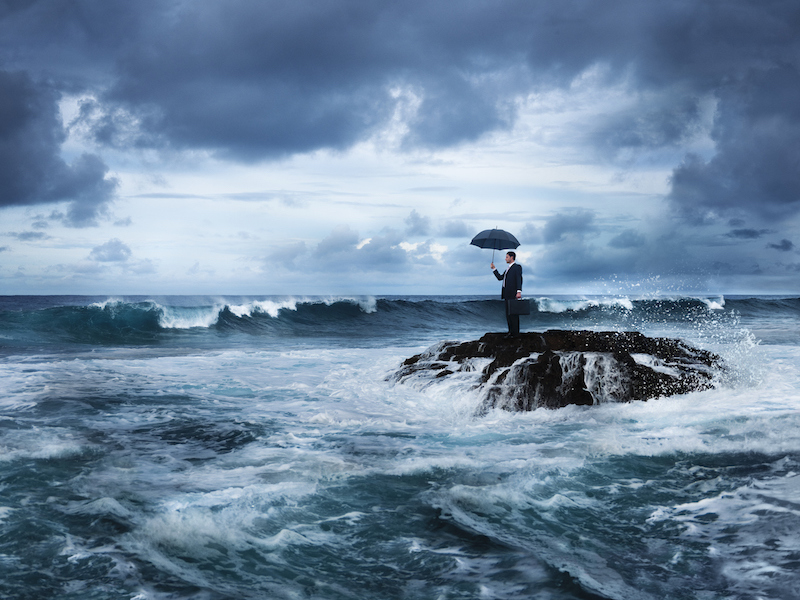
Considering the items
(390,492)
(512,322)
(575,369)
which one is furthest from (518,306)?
(390,492)

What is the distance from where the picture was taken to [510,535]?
427 cm

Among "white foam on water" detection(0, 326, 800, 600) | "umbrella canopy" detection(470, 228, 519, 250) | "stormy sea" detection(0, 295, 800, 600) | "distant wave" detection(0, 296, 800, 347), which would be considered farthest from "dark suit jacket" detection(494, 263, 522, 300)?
"distant wave" detection(0, 296, 800, 347)

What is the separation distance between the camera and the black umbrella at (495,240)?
1120 centimetres

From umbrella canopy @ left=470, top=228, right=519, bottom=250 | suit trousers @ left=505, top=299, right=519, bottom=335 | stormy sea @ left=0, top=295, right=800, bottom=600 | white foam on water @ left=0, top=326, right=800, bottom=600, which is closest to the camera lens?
stormy sea @ left=0, top=295, right=800, bottom=600

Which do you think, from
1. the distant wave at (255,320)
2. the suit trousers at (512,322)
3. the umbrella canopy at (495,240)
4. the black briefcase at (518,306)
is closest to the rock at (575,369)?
the suit trousers at (512,322)

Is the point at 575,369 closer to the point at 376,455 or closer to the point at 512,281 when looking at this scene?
the point at 512,281

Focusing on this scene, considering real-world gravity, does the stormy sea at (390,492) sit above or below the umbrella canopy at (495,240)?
below

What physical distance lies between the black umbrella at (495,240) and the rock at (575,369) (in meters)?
1.84

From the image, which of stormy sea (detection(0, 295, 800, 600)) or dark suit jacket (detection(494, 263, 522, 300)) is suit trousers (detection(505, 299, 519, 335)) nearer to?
dark suit jacket (detection(494, 263, 522, 300))

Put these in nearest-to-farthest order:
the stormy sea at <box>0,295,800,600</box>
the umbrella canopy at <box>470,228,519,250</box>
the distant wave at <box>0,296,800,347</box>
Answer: the stormy sea at <box>0,295,800,600</box> < the umbrella canopy at <box>470,228,519,250</box> < the distant wave at <box>0,296,800,347</box>

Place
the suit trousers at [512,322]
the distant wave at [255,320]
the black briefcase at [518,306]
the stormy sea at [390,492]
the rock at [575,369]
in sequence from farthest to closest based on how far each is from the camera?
the distant wave at [255,320]
the suit trousers at [512,322]
the black briefcase at [518,306]
the rock at [575,369]
the stormy sea at [390,492]

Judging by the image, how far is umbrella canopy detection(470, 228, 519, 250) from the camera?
1120 cm

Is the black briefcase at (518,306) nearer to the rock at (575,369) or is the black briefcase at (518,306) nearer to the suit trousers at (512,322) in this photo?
the suit trousers at (512,322)

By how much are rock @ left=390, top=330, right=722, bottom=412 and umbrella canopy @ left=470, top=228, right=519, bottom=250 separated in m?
1.84
